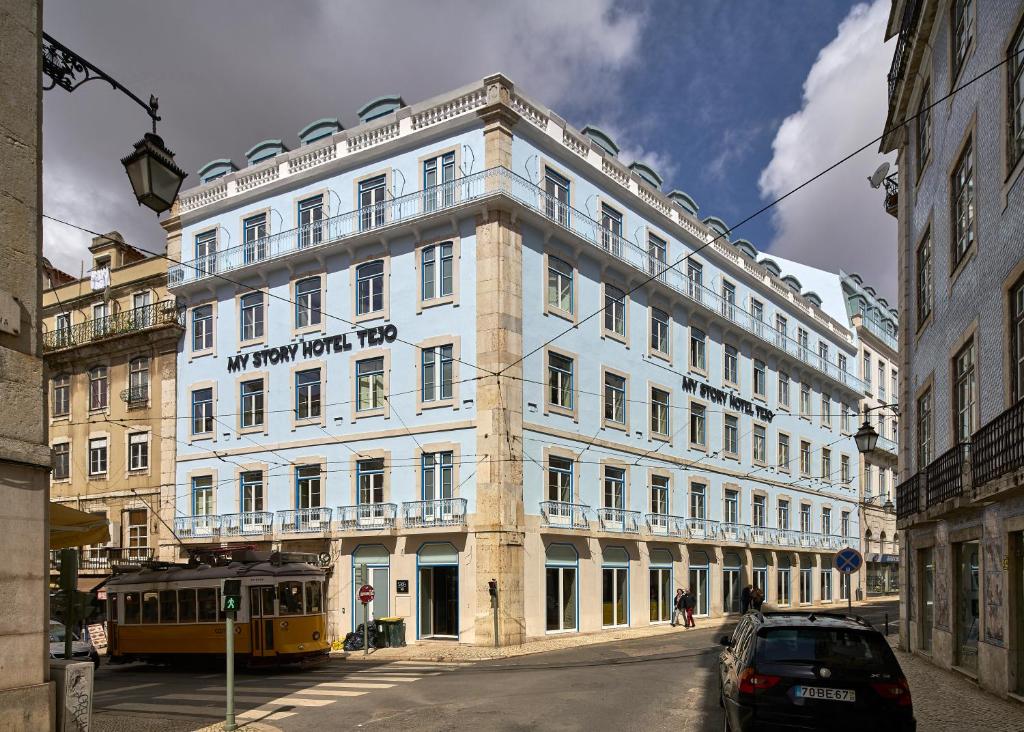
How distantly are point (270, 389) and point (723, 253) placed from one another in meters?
21.8

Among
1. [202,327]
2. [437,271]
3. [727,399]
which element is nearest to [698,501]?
[727,399]

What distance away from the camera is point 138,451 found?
38.9 m

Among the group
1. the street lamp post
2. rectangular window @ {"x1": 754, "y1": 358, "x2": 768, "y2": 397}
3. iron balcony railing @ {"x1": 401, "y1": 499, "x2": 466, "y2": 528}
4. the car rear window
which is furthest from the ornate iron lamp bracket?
rectangular window @ {"x1": 754, "y1": 358, "x2": 768, "y2": 397}

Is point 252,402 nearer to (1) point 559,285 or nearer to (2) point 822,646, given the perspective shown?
(1) point 559,285

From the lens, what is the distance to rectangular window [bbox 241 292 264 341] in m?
35.4

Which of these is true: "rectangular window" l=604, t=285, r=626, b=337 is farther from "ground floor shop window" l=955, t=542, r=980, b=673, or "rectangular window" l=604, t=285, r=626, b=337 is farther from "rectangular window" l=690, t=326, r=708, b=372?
"ground floor shop window" l=955, t=542, r=980, b=673

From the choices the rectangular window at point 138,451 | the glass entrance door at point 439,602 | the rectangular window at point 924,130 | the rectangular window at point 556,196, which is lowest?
the glass entrance door at point 439,602

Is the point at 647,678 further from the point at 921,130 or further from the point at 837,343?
the point at 837,343

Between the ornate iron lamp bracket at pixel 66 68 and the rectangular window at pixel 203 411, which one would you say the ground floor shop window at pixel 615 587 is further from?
the ornate iron lamp bracket at pixel 66 68

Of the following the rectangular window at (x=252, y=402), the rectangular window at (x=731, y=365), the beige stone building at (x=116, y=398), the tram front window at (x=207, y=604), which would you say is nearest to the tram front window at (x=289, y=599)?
the tram front window at (x=207, y=604)

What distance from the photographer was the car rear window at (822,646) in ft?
30.9

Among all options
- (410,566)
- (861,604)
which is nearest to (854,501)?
(861,604)

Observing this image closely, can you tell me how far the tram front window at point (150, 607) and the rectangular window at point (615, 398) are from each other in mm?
16256

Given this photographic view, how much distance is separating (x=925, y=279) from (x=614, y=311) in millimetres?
13335
